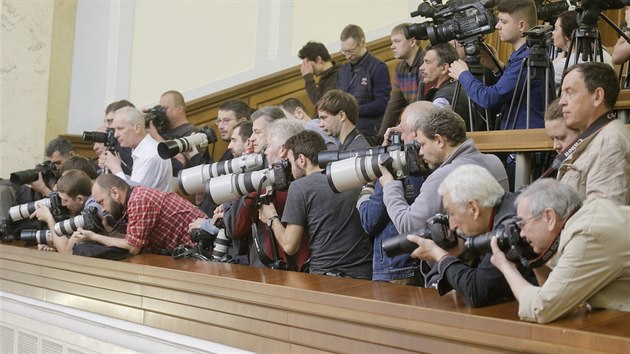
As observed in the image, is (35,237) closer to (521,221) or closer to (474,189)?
(474,189)

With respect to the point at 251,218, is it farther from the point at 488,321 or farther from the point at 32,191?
the point at 32,191

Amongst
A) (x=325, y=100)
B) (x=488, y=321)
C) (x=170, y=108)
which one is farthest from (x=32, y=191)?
(x=488, y=321)

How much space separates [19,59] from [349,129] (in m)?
4.10

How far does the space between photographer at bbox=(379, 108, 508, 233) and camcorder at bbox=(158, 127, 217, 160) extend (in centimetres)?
165

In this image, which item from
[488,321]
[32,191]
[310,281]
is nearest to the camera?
[488,321]

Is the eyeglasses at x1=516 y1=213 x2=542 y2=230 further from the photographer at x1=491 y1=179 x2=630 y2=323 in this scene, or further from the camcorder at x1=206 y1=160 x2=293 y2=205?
the camcorder at x1=206 y1=160 x2=293 y2=205

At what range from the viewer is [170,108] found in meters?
5.99

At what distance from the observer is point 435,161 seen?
128 inches

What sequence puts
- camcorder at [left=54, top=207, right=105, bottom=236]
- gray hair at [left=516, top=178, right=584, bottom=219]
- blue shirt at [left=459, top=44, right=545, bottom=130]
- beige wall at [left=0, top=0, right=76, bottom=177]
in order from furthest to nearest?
beige wall at [left=0, top=0, right=76, bottom=177], camcorder at [left=54, top=207, right=105, bottom=236], blue shirt at [left=459, top=44, right=545, bottom=130], gray hair at [left=516, top=178, right=584, bottom=219]

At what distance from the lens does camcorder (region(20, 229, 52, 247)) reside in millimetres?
4883

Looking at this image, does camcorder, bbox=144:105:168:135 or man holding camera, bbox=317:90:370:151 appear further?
camcorder, bbox=144:105:168:135

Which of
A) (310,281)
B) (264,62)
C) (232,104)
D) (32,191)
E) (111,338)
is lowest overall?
(111,338)

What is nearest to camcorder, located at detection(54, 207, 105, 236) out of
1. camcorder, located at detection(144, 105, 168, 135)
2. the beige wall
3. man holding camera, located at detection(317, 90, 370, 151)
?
man holding camera, located at detection(317, 90, 370, 151)

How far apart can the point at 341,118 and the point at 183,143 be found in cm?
96
